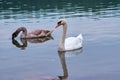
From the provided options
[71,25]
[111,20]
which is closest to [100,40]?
[71,25]

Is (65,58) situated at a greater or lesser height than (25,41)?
greater

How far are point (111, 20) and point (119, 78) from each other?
19.2m

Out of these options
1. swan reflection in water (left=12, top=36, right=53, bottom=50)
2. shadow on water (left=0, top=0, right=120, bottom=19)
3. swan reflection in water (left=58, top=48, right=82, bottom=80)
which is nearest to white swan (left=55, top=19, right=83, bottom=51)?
swan reflection in water (left=58, top=48, right=82, bottom=80)

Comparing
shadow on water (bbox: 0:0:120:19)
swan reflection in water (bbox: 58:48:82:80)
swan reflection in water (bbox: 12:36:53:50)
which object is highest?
swan reflection in water (bbox: 58:48:82:80)

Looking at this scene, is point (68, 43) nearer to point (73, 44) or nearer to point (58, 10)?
point (73, 44)

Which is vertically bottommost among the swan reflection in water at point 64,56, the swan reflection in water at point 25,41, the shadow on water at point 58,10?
the shadow on water at point 58,10

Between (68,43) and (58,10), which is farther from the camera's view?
(58,10)

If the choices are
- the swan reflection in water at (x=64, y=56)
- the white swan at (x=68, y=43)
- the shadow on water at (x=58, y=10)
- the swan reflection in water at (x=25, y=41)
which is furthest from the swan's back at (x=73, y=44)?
the shadow on water at (x=58, y=10)

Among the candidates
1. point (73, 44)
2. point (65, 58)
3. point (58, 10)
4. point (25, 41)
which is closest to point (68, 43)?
point (73, 44)

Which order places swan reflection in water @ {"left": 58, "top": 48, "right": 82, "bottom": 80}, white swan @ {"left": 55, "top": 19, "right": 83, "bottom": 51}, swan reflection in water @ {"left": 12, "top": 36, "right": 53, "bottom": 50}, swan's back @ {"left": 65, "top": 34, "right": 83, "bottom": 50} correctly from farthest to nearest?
swan reflection in water @ {"left": 12, "top": 36, "right": 53, "bottom": 50} → swan's back @ {"left": 65, "top": 34, "right": 83, "bottom": 50} → white swan @ {"left": 55, "top": 19, "right": 83, "bottom": 51} → swan reflection in water @ {"left": 58, "top": 48, "right": 82, "bottom": 80}

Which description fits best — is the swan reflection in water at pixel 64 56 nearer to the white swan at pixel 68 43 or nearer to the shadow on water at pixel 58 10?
the white swan at pixel 68 43

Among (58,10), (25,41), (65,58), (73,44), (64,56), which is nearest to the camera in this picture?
(65,58)

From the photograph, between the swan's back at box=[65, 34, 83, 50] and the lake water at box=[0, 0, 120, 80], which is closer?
the lake water at box=[0, 0, 120, 80]

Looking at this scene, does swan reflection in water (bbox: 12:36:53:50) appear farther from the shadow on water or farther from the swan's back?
the shadow on water
